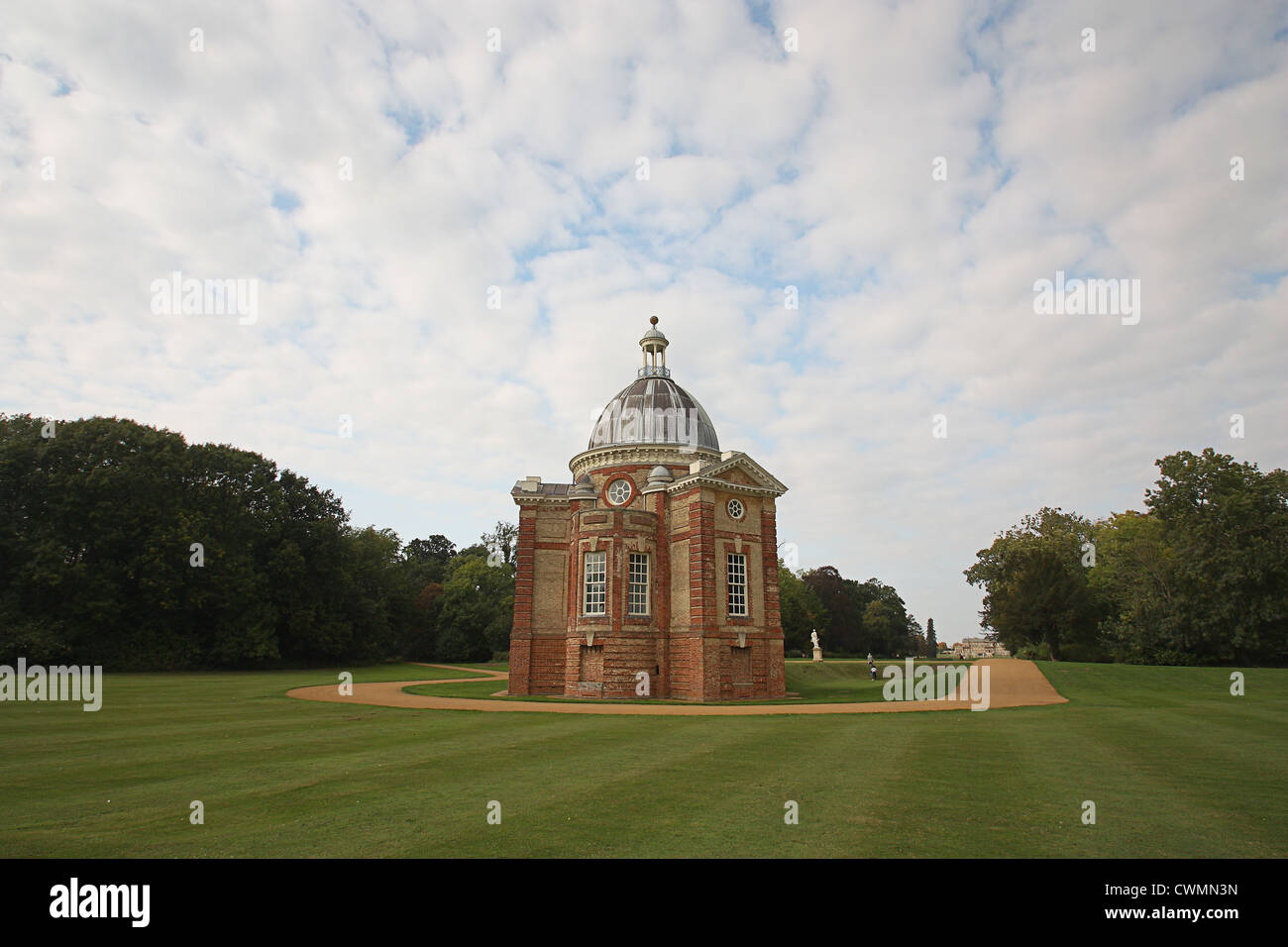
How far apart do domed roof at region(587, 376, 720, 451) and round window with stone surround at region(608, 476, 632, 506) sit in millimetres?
2316

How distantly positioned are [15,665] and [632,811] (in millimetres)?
49250

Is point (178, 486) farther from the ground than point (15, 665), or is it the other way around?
point (178, 486)

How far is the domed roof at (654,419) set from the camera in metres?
40.9

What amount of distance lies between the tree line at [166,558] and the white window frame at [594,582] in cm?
3248

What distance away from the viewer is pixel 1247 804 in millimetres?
10617

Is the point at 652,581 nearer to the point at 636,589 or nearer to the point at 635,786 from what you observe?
the point at 636,589

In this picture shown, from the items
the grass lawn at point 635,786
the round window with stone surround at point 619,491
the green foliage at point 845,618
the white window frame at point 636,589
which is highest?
the round window with stone surround at point 619,491

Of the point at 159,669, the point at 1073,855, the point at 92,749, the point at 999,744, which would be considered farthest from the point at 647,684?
the point at 159,669

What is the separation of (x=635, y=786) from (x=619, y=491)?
28.4 meters
